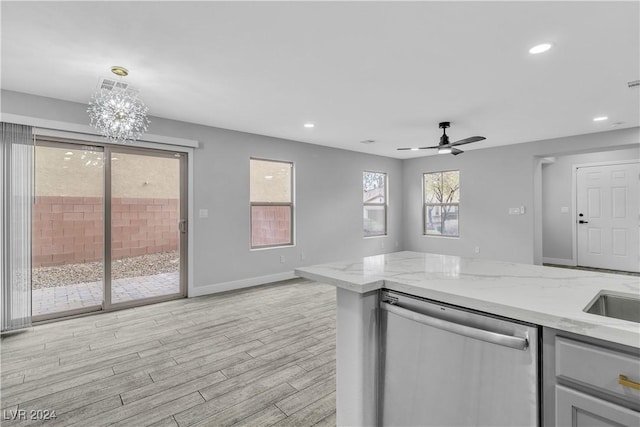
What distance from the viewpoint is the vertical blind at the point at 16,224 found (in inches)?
120

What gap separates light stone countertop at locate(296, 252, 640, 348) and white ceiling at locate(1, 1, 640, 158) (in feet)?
5.09

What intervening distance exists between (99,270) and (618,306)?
4.65m

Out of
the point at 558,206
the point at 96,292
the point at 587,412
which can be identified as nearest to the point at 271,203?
the point at 96,292

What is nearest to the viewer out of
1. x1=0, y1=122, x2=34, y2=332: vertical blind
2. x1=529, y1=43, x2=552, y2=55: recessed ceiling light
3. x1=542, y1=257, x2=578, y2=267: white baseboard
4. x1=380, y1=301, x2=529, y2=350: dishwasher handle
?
x1=380, y1=301, x2=529, y2=350: dishwasher handle

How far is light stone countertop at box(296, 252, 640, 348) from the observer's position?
962 millimetres

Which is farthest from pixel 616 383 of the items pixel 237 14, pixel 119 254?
pixel 119 254

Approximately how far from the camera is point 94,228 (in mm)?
3699

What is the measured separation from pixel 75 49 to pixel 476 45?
301cm

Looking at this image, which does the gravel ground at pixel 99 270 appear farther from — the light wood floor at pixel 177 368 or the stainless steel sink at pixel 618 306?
the stainless steel sink at pixel 618 306

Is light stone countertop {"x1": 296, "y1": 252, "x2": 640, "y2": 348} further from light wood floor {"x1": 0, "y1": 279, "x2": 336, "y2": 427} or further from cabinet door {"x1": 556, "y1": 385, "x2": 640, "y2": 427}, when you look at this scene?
light wood floor {"x1": 0, "y1": 279, "x2": 336, "y2": 427}

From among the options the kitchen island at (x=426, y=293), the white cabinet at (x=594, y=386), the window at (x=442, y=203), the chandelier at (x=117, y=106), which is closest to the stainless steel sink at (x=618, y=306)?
the kitchen island at (x=426, y=293)

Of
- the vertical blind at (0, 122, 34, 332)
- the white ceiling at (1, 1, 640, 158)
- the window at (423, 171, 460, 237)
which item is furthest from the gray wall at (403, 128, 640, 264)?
the vertical blind at (0, 122, 34, 332)

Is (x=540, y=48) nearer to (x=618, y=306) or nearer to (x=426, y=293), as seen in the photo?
(x=618, y=306)

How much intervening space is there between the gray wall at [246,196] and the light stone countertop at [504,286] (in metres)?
3.19
